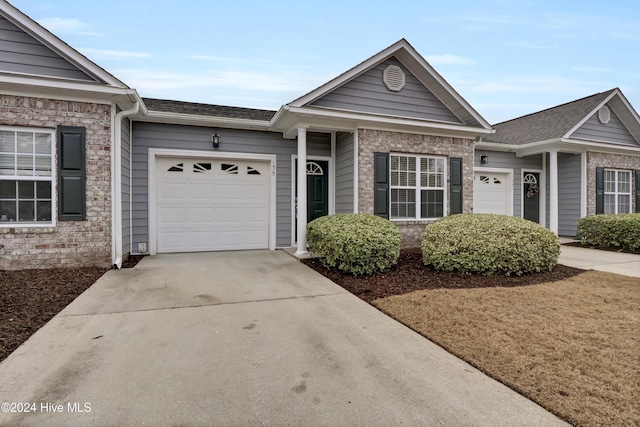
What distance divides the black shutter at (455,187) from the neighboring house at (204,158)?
0.12 ft

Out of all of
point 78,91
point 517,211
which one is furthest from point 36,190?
point 517,211

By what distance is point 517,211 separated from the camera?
11.4m

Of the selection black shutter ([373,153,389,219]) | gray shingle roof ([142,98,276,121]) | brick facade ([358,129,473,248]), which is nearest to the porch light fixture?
gray shingle roof ([142,98,276,121])

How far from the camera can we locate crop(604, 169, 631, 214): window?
36.4 feet

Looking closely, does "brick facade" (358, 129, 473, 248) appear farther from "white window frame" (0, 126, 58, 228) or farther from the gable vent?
"white window frame" (0, 126, 58, 228)

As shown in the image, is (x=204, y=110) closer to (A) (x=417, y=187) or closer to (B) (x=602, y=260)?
(A) (x=417, y=187)

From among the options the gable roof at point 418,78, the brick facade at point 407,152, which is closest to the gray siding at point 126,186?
the gable roof at point 418,78

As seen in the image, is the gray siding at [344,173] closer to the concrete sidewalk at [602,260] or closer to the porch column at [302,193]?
the porch column at [302,193]

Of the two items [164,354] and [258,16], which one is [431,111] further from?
[164,354]

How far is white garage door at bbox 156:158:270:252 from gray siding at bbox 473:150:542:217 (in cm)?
736

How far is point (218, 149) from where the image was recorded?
7883 mm

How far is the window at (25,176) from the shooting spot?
5699mm

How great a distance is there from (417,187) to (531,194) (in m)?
5.90

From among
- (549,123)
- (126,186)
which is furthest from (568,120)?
(126,186)
